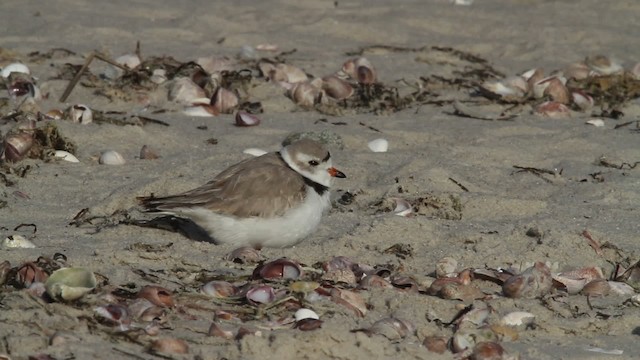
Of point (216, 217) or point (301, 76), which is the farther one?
point (301, 76)

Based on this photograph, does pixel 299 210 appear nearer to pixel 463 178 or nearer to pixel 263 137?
pixel 463 178

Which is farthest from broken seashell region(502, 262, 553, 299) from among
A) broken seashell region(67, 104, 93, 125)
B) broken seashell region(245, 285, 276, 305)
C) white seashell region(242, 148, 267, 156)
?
broken seashell region(67, 104, 93, 125)

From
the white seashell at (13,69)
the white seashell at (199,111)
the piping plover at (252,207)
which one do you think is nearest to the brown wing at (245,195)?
the piping plover at (252,207)

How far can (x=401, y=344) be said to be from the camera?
4.30 m

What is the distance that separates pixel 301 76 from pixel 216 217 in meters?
3.32

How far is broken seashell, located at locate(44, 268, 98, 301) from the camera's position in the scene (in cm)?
434

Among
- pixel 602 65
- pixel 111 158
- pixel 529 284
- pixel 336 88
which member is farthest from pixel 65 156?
pixel 602 65

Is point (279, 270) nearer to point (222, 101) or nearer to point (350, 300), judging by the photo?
point (350, 300)

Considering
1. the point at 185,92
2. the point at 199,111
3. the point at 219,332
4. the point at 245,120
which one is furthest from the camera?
the point at 185,92

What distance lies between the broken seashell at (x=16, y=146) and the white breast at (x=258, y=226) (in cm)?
151

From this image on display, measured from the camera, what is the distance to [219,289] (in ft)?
15.6

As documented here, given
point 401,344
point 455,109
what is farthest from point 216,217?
point 455,109

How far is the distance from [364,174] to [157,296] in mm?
2751

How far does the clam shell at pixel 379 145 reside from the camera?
755 cm
